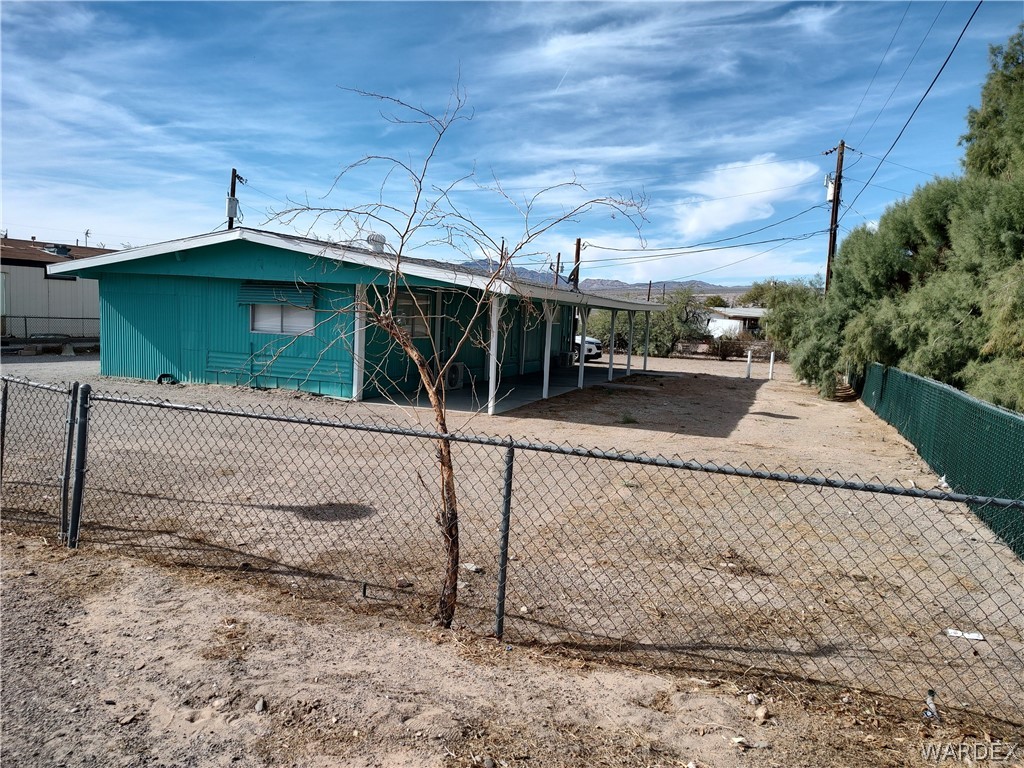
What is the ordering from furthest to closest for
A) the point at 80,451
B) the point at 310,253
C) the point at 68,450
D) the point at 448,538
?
1. the point at 310,253
2. the point at 68,450
3. the point at 80,451
4. the point at 448,538

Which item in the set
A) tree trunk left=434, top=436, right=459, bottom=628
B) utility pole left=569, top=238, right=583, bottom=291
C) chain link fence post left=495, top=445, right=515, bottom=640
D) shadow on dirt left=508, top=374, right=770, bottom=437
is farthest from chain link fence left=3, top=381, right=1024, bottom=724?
shadow on dirt left=508, top=374, right=770, bottom=437

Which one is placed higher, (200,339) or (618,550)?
(200,339)

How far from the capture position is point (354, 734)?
2.88 meters

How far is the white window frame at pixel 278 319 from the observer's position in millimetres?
15031

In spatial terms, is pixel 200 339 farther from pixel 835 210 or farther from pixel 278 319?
pixel 835 210

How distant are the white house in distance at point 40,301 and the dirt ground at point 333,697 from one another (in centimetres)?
2404

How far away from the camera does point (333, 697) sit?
3129 mm

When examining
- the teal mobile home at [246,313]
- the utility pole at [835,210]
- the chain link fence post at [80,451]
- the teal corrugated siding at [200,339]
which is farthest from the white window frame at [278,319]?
→ the utility pole at [835,210]

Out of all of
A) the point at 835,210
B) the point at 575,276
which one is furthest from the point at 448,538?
the point at 835,210

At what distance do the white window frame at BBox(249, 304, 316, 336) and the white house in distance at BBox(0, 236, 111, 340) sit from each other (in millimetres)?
12558

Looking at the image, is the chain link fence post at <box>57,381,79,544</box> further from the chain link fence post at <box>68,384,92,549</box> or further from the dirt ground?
the dirt ground

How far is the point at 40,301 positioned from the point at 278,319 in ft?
52.6

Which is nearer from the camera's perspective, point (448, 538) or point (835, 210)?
point (448, 538)

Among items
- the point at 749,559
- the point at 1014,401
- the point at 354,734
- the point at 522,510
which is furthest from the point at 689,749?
the point at 1014,401
